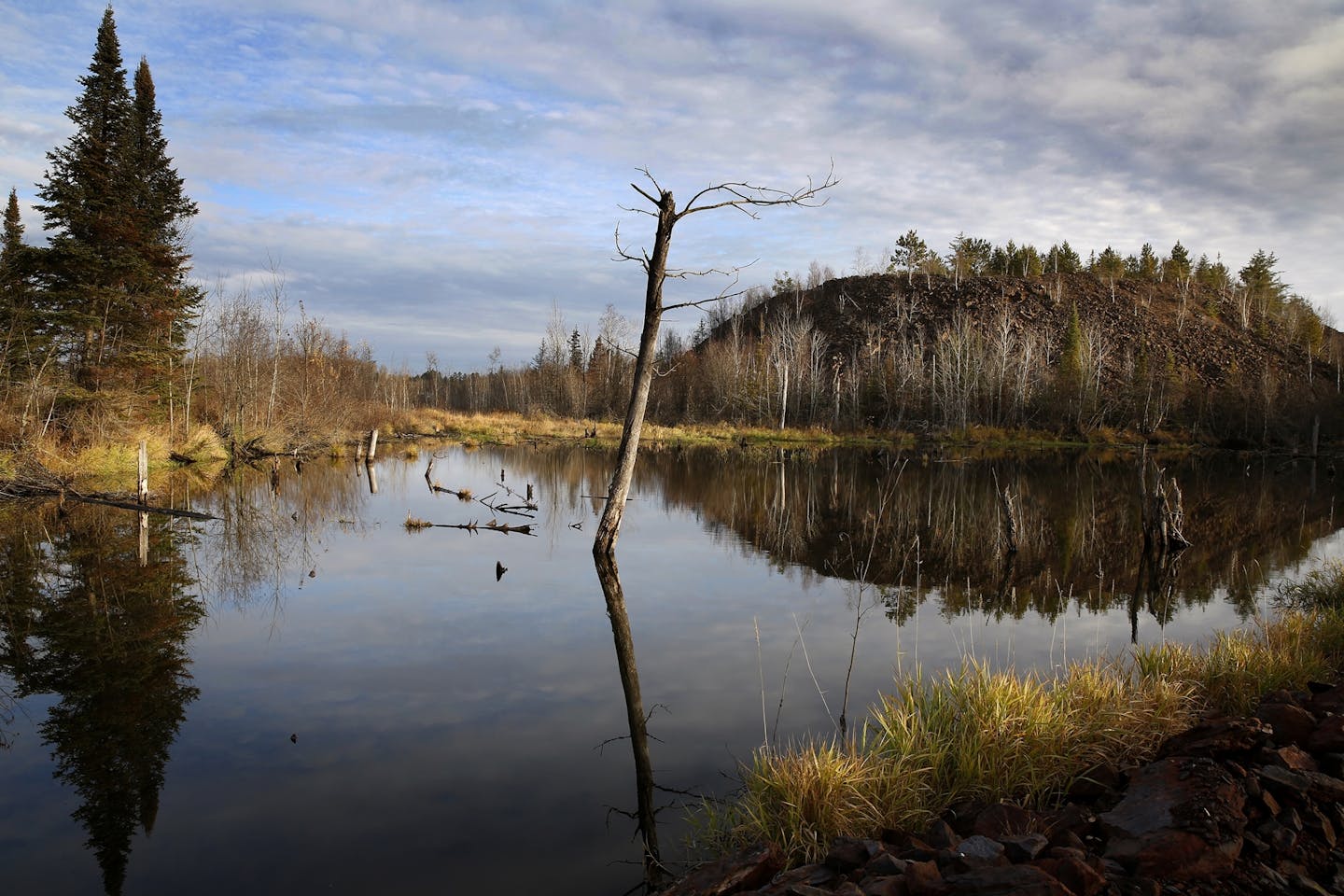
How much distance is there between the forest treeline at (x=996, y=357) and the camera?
62.9 meters

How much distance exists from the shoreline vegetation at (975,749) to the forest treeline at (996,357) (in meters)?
30.8

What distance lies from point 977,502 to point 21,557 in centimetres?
2331

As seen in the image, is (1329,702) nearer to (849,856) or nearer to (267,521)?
(849,856)

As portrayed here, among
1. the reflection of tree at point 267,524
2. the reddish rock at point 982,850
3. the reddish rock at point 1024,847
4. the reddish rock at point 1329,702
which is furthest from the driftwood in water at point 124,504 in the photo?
the reddish rock at point 1329,702

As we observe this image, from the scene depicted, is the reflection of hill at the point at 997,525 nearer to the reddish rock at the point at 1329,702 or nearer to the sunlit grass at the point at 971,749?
the sunlit grass at the point at 971,749

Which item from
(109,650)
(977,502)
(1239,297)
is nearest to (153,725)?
(109,650)

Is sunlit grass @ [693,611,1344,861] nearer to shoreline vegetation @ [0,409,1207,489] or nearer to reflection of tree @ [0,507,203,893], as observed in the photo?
reflection of tree @ [0,507,203,893]

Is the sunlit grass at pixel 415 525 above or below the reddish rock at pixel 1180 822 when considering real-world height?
below

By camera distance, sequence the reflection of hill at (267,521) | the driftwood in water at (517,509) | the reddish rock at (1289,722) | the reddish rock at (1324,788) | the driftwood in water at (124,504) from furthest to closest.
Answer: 1. the driftwood in water at (517,509)
2. the driftwood in water at (124,504)
3. the reflection of hill at (267,521)
4. the reddish rock at (1289,722)
5. the reddish rock at (1324,788)

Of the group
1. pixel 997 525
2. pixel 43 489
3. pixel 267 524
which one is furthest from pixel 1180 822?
pixel 43 489

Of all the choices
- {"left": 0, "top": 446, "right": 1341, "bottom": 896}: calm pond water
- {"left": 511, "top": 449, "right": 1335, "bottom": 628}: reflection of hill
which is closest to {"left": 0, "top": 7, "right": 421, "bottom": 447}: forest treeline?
{"left": 0, "top": 446, "right": 1341, "bottom": 896}: calm pond water

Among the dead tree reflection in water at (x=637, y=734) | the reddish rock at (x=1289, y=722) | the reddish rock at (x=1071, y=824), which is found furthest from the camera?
the reddish rock at (x=1289, y=722)

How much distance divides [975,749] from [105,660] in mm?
8519

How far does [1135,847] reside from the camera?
389cm
